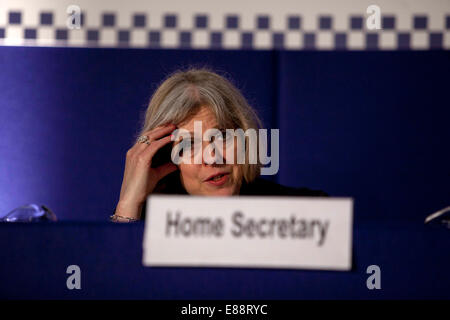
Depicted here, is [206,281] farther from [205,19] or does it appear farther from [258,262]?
[205,19]

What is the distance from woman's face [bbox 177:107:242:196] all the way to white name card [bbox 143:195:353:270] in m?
0.80

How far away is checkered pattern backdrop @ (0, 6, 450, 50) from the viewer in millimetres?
2029

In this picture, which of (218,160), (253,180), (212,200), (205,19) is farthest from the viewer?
(205,19)

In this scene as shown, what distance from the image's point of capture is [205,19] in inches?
80.2

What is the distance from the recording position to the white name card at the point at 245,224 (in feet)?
1.43

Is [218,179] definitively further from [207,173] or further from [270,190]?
[270,190]

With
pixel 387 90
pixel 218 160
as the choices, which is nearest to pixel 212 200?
pixel 218 160

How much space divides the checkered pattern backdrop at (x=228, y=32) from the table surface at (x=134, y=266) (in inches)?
64.8

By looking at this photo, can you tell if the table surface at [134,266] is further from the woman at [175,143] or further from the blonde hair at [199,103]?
the blonde hair at [199,103]

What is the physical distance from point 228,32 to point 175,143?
94 centimetres

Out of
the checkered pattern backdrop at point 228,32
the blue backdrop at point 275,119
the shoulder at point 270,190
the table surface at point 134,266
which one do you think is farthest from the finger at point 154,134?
the checkered pattern backdrop at point 228,32

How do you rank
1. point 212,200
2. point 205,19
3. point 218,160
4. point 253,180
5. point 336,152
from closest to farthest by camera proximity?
point 212,200
point 218,160
point 253,180
point 336,152
point 205,19

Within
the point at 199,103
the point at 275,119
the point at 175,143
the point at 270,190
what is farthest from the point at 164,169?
the point at 275,119
